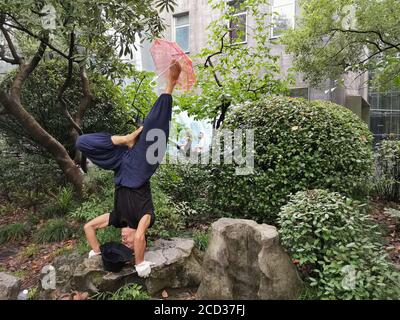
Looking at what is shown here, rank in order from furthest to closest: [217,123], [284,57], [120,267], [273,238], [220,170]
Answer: [284,57] < [217,123] < [220,170] < [120,267] < [273,238]

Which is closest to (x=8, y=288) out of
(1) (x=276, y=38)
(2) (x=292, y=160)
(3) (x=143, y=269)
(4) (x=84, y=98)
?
(3) (x=143, y=269)

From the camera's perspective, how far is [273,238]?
3295 millimetres

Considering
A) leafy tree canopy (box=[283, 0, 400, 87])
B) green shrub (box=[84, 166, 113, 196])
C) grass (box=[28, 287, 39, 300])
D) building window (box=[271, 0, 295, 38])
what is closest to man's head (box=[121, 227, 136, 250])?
grass (box=[28, 287, 39, 300])

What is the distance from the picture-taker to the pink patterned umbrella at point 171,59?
3.52m

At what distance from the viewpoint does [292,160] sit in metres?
4.61

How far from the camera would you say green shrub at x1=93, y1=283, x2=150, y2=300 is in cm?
336

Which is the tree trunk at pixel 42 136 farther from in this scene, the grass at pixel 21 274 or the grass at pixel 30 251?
the grass at pixel 21 274

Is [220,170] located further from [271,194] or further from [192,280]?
[192,280]

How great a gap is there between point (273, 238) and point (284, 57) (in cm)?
1220

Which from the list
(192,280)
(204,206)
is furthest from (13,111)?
(192,280)

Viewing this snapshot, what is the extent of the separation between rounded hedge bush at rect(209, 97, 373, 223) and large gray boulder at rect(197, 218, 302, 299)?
125cm

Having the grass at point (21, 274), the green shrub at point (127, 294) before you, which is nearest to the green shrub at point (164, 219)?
the green shrub at point (127, 294)

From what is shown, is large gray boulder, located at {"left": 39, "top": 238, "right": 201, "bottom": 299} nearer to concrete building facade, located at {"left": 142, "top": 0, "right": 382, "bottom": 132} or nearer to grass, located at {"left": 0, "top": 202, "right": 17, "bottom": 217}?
grass, located at {"left": 0, "top": 202, "right": 17, "bottom": 217}

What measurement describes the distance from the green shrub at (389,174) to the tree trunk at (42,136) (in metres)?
5.87
